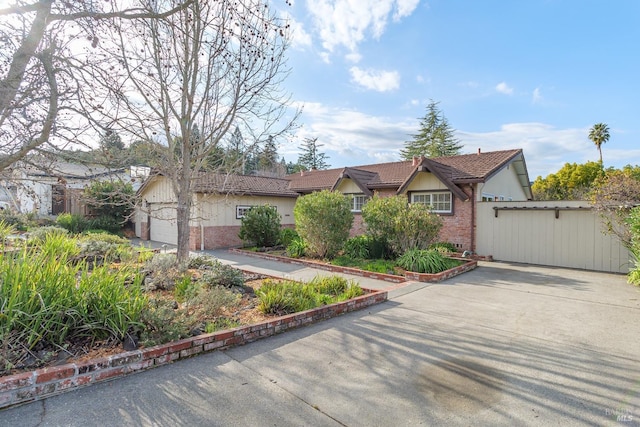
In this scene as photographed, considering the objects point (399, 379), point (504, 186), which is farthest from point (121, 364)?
point (504, 186)

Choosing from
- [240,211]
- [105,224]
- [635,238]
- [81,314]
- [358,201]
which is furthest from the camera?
[105,224]

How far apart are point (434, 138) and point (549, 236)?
2892 cm

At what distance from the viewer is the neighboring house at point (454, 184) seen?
44.6ft

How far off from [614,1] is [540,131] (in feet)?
43.4

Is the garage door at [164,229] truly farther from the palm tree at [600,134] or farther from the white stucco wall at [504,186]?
the palm tree at [600,134]

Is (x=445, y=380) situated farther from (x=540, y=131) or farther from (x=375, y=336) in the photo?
(x=540, y=131)

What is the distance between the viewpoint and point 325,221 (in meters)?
11.4

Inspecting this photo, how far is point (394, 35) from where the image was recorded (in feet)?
37.0

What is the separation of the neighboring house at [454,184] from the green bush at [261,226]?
12.8 ft

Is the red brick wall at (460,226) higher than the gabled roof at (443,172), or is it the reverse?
the gabled roof at (443,172)

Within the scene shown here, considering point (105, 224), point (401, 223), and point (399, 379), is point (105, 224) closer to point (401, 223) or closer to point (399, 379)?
point (401, 223)

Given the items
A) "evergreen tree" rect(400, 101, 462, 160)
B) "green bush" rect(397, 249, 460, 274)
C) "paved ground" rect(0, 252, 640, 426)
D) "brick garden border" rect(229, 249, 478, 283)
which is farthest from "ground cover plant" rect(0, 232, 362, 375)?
"evergreen tree" rect(400, 101, 462, 160)

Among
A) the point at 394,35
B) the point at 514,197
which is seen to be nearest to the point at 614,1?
the point at 394,35

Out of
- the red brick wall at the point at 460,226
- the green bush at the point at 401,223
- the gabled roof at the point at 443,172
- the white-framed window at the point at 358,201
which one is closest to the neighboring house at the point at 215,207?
the gabled roof at the point at 443,172
